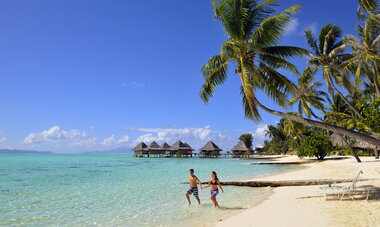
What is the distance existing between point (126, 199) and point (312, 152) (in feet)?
89.2

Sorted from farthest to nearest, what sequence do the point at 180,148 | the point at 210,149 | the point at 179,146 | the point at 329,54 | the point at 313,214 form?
the point at 179,146 < the point at 180,148 < the point at 210,149 < the point at 329,54 < the point at 313,214

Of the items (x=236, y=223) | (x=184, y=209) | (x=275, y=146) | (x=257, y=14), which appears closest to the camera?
(x=236, y=223)

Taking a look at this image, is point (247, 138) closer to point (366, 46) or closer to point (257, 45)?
point (366, 46)

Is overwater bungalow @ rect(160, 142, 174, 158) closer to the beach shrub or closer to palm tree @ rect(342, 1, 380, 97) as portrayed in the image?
the beach shrub

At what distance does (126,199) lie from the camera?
9469 millimetres

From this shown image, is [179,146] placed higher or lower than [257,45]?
lower

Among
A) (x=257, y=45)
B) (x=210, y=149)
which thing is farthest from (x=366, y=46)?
(x=210, y=149)

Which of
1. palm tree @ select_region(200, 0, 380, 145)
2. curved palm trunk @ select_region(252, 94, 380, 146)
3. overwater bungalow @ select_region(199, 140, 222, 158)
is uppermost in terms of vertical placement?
palm tree @ select_region(200, 0, 380, 145)

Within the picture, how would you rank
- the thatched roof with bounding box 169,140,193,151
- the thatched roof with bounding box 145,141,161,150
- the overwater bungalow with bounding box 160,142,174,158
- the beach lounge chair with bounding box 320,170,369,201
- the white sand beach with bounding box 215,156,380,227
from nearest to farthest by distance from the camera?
1. the white sand beach with bounding box 215,156,380,227
2. the beach lounge chair with bounding box 320,170,369,201
3. the thatched roof with bounding box 169,140,193,151
4. the overwater bungalow with bounding box 160,142,174,158
5. the thatched roof with bounding box 145,141,161,150

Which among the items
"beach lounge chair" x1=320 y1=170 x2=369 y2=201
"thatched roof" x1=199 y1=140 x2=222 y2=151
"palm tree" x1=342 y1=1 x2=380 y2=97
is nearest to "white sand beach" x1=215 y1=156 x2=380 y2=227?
"beach lounge chair" x1=320 y1=170 x2=369 y2=201

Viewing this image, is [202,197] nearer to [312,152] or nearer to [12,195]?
[12,195]

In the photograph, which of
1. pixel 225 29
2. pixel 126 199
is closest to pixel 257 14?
pixel 225 29

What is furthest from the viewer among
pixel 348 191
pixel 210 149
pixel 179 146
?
pixel 179 146

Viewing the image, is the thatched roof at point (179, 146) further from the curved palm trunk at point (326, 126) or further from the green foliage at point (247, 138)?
the curved palm trunk at point (326, 126)
